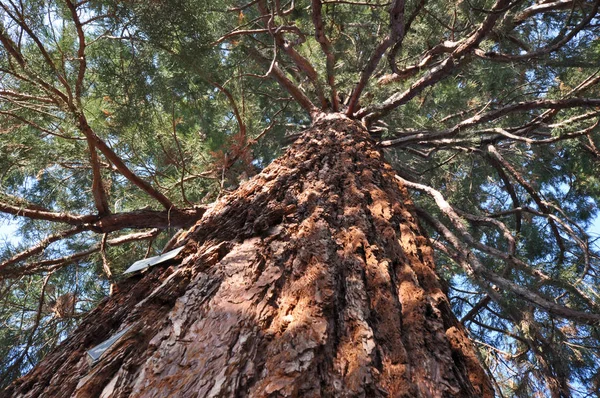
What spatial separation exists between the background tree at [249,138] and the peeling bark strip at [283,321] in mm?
1184

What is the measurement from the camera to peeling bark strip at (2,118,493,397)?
0.74 m

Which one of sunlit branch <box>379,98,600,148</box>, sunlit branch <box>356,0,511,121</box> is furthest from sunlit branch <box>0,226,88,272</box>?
sunlit branch <box>356,0,511,121</box>

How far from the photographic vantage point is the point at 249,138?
3.98 metres

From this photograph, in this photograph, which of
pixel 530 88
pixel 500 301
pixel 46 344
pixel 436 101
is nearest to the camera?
pixel 500 301

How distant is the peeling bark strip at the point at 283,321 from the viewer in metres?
0.74

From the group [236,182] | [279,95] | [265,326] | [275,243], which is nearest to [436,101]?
[279,95]

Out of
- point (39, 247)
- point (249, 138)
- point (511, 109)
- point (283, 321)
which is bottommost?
point (283, 321)

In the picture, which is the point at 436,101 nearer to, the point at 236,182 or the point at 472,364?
the point at 236,182

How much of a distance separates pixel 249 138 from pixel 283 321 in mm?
3279

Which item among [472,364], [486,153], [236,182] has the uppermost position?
[486,153]

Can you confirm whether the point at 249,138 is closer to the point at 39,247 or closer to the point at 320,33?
the point at 320,33

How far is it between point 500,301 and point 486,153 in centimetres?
170

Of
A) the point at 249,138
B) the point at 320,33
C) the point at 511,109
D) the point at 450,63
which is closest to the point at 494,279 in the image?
the point at 511,109

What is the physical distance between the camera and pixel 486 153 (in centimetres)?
359
